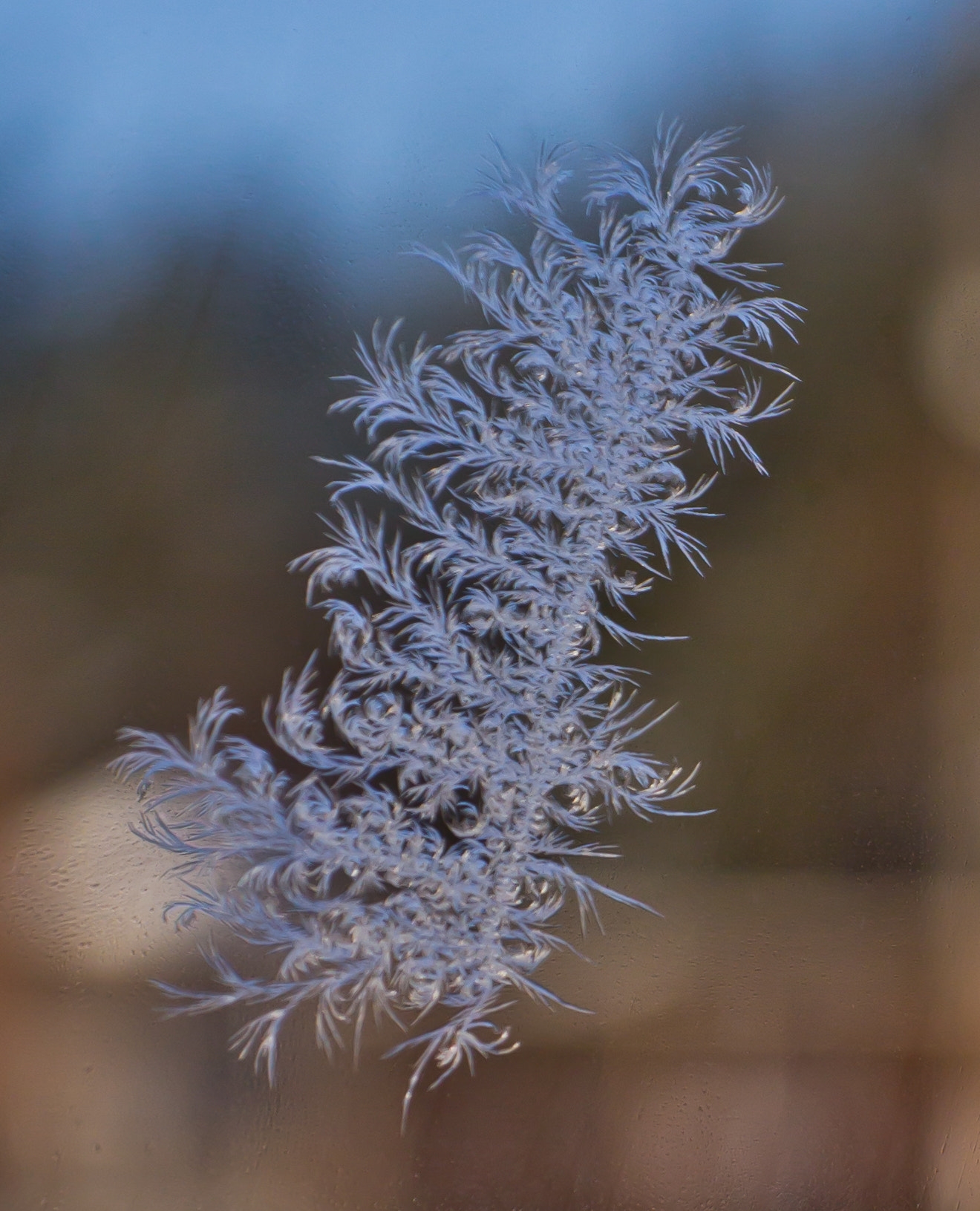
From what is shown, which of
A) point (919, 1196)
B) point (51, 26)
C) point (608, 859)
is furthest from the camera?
point (919, 1196)

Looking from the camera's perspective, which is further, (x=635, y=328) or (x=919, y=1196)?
(x=919, y=1196)

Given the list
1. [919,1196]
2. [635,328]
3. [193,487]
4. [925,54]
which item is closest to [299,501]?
[193,487]

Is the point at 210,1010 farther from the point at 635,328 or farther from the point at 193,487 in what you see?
the point at 635,328
